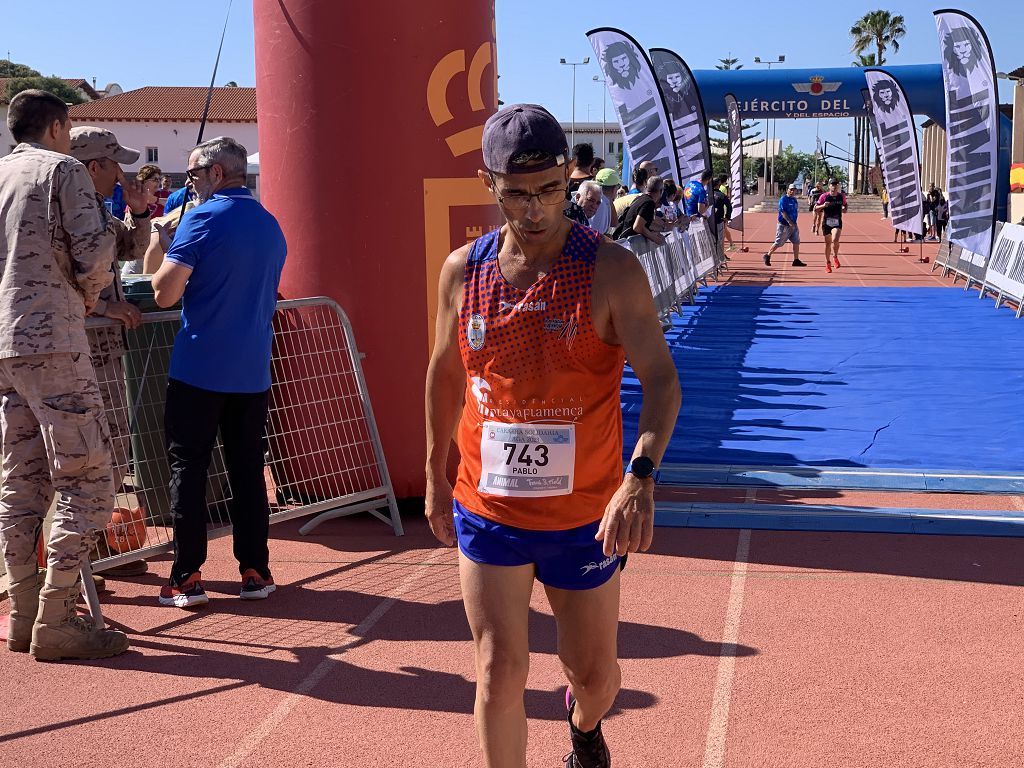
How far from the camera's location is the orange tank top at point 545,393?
3.01 metres

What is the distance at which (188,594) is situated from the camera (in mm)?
5398

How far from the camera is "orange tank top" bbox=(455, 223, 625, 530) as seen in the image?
301 centimetres

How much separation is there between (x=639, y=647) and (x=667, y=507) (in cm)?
228

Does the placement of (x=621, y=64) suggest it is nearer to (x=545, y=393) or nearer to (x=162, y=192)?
(x=162, y=192)

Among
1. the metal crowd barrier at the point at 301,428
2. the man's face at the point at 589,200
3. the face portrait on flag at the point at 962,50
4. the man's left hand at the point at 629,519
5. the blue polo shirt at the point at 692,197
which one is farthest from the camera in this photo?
the blue polo shirt at the point at 692,197

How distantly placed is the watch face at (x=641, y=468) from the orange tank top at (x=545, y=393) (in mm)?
230

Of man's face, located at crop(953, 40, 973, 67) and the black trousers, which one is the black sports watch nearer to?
the black trousers

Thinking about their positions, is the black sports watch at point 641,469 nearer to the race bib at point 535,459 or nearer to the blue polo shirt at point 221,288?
the race bib at point 535,459

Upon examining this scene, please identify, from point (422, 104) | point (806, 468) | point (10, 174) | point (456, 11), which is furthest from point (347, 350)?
point (806, 468)

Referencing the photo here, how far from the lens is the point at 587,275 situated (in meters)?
3.02

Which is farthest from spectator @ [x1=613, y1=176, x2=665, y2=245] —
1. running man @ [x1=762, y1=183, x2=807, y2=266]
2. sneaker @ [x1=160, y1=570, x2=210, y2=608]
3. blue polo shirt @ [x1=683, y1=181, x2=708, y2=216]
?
running man @ [x1=762, y1=183, x2=807, y2=266]

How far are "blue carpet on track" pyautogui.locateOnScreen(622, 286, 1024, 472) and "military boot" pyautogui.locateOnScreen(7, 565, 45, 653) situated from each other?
4.71 metres

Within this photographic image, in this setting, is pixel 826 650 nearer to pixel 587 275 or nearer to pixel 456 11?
pixel 587 275

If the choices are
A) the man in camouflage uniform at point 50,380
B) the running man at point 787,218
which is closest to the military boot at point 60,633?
the man in camouflage uniform at point 50,380
